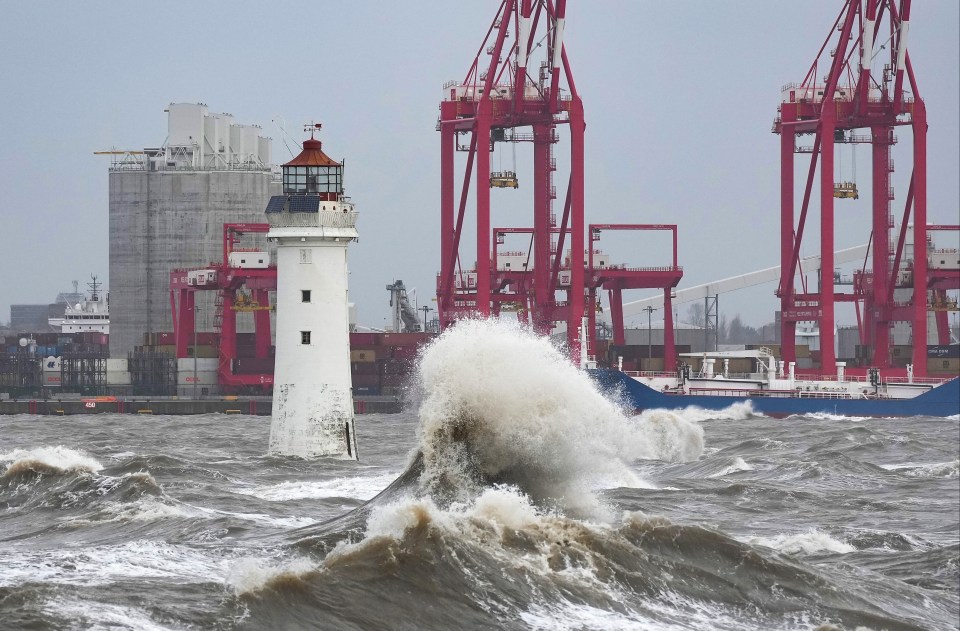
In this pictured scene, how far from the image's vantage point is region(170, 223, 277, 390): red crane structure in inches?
3622

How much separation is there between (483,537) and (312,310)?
14496 mm

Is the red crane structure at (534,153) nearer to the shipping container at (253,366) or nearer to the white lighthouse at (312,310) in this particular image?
the shipping container at (253,366)

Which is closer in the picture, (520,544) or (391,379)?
(520,544)

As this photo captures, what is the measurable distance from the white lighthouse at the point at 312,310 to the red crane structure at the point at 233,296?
55.5 metres

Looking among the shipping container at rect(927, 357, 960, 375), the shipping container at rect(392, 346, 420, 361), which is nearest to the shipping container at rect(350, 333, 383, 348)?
the shipping container at rect(392, 346, 420, 361)

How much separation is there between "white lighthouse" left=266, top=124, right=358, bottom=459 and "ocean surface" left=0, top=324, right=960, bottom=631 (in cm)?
88

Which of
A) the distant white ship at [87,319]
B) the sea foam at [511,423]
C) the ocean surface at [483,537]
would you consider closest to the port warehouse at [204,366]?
the distant white ship at [87,319]

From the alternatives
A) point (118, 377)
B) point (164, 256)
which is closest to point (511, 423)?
point (118, 377)

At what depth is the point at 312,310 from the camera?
3241 centimetres

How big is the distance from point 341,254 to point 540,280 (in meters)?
54.6

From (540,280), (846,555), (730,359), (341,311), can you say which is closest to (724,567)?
(846,555)

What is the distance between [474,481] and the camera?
21.2m

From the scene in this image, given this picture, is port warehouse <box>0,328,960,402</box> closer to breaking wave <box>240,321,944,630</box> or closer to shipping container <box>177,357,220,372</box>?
shipping container <box>177,357,220,372</box>

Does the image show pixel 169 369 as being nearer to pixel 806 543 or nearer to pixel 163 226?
pixel 163 226
